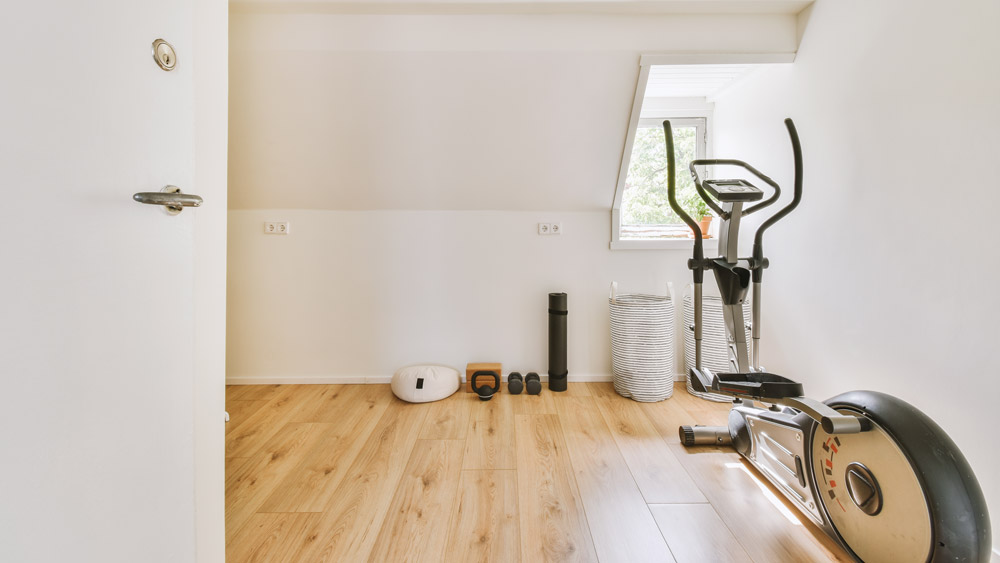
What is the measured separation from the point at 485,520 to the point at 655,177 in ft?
8.36

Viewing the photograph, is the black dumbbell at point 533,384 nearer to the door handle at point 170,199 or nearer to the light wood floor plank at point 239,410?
the light wood floor plank at point 239,410

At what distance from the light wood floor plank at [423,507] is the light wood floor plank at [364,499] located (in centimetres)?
3

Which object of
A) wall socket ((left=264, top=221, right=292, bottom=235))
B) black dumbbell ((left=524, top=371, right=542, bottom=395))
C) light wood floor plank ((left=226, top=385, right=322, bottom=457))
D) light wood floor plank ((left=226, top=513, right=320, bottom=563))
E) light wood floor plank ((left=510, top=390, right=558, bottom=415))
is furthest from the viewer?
wall socket ((left=264, top=221, right=292, bottom=235))

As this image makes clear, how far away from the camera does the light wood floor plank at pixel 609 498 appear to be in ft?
4.23

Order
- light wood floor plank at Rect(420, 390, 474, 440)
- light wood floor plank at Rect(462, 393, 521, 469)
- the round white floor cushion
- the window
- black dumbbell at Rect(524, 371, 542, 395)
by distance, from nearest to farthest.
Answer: light wood floor plank at Rect(462, 393, 521, 469)
light wood floor plank at Rect(420, 390, 474, 440)
the round white floor cushion
black dumbbell at Rect(524, 371, 542, 395)
the window

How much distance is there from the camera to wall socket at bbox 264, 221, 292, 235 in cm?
268

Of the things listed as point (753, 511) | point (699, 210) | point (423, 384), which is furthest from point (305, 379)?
point (699, 210)

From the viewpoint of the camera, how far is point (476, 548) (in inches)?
50.8

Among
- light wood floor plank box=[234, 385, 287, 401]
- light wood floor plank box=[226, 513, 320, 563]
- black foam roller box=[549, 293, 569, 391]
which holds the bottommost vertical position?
light wood floor plank box=[226, 513, 320, 563]

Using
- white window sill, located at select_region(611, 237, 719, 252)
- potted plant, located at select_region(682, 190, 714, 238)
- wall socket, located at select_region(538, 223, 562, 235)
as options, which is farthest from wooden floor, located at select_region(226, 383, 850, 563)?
potted plant, located at select_region(682, 190, 714, 238)

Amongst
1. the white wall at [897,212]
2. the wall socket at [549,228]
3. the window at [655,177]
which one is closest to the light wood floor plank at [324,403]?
the wall socket at [549,228]

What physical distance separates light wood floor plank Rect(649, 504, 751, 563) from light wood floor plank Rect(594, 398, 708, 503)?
0.06m

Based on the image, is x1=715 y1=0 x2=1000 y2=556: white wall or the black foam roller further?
the black foam roller

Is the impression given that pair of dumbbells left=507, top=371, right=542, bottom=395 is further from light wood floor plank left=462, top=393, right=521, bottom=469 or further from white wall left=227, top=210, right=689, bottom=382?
white wall left=227, top=210, right=689, bottom=382
